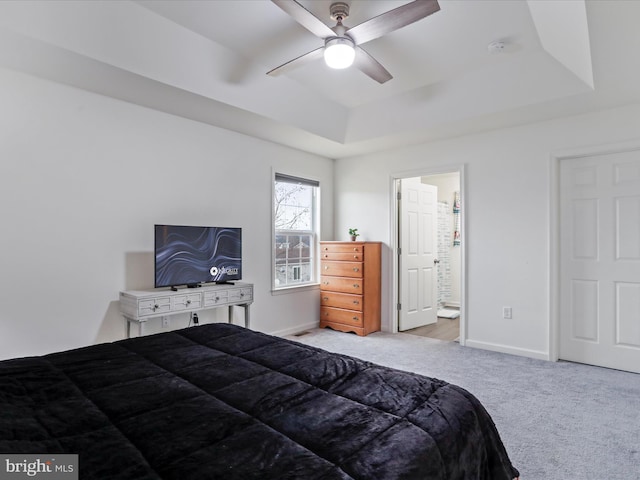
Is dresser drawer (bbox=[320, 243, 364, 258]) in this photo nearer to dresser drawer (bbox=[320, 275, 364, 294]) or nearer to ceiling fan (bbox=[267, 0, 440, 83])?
dresser drawer (bbox=[320, 275, 364, 294])

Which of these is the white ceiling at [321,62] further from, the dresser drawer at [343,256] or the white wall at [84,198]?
the dresser drawer at [343,256]

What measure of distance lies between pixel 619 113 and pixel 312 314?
3.96 metres

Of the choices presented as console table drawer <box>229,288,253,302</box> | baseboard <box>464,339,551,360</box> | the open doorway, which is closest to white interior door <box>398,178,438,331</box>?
the open doorway

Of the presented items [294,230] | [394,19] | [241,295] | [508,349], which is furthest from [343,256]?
[394,19]

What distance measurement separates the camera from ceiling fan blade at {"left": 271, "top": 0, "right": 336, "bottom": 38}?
6.77ft

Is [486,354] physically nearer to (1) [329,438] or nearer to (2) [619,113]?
(2) [619,113]

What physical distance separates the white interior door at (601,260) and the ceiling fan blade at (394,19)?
8.50 feet

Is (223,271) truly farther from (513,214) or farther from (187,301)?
(513,214)

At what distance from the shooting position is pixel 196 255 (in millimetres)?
3533

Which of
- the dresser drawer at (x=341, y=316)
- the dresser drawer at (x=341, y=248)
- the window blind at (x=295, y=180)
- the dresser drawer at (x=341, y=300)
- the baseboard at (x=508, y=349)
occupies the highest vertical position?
the window blind at (x=295, y=180)

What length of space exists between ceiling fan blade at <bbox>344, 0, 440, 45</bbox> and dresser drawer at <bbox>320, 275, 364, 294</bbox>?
9.81 feet

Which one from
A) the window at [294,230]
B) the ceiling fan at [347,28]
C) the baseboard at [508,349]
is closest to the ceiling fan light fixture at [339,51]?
the ceiling fan at [347,28]

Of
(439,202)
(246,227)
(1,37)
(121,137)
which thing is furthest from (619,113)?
(1,37)

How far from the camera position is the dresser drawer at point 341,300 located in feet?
15.6
